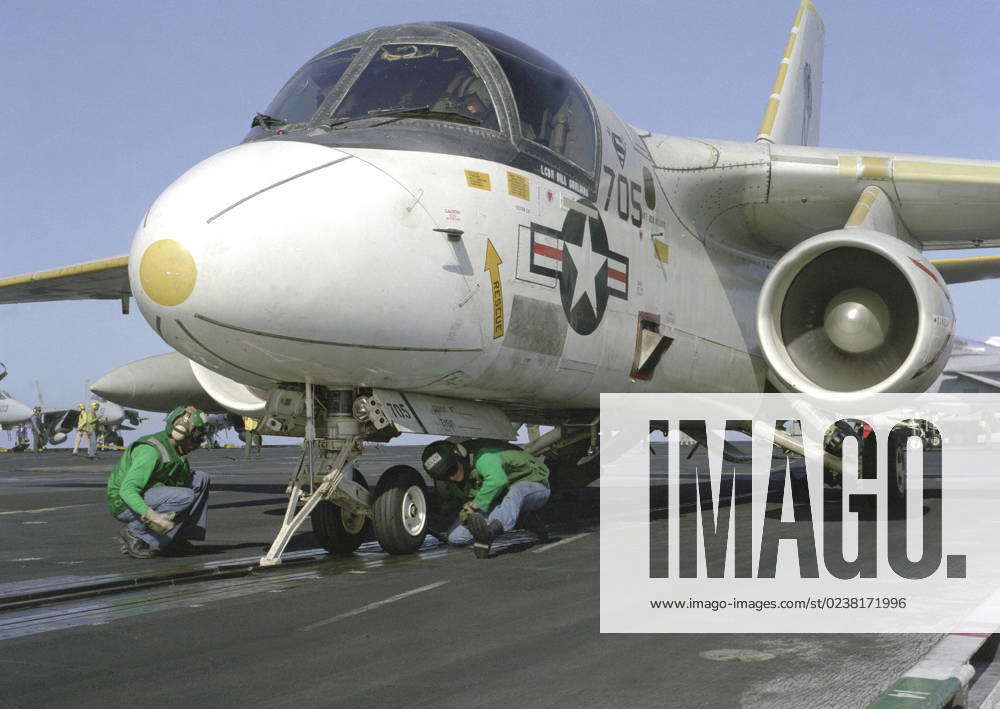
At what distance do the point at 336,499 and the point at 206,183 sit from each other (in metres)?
2.43

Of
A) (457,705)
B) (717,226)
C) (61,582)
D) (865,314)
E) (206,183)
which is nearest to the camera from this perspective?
(457,705)

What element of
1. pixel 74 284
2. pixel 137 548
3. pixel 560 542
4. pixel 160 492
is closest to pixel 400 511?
pixel 560 542

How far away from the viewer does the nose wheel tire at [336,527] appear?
7637 mm

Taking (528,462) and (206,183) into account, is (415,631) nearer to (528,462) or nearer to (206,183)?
(206,183)

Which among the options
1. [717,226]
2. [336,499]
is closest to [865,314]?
[717,226]

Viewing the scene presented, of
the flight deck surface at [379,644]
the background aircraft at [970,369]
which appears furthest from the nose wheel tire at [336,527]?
the background aircraft at [970,369]

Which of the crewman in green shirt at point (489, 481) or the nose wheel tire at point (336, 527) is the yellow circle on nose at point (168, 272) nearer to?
the nose wheel tire at point (336, 527)

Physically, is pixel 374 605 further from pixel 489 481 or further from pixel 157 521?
pixel 157 521

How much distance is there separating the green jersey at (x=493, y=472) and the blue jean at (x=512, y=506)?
7cm

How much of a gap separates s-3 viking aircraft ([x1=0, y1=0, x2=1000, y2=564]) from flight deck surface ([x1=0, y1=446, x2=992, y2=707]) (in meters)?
0.95

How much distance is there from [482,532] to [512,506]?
0.51m

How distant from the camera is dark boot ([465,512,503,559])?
739 centimetres

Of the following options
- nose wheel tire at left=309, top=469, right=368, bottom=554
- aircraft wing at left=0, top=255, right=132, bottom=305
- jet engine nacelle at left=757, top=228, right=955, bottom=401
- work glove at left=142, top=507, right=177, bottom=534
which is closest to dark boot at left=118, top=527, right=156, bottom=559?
work glove at left=142, top=507, right=177, bottom=534

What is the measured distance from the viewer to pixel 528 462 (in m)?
8.20
